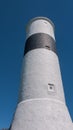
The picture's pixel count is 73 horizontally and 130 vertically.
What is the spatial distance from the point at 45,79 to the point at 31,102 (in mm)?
1411

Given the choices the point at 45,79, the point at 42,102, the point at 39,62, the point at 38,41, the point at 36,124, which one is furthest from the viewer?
the point at 38,41

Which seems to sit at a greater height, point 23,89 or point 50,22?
point 50,22

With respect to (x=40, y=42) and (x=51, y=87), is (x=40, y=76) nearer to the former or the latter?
(x=51, y=87)

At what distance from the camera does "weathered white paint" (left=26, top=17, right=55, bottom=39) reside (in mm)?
10416

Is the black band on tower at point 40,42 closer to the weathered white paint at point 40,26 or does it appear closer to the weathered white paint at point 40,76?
the weathered white paint at point 40,76

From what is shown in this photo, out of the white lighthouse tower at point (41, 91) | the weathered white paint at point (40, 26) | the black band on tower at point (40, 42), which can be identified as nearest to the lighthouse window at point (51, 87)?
the white lighthouse tower at point (41, 91)

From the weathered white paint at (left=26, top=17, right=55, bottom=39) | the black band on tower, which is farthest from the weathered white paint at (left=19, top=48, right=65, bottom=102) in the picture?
the weathered white paint at (left=26, top=17, right=55, bottom=39)

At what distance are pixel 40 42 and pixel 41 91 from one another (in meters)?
3.42

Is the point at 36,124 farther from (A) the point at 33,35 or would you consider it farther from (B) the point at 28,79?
(A) the point at 33,35

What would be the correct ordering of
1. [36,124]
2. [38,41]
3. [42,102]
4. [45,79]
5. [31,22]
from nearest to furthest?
[36,124] < [42,102] < [45,79] < [38,41] < [31,22]

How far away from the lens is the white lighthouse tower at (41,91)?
637cm

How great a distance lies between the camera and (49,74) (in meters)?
8.05

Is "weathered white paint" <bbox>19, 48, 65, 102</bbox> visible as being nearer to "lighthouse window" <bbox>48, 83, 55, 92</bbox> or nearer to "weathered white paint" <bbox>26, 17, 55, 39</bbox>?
"lighthouse window" <bbox>48, 83, 55, 92</bbox>

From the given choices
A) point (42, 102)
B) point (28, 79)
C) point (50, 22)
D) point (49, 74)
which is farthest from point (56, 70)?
point (50, 22)
